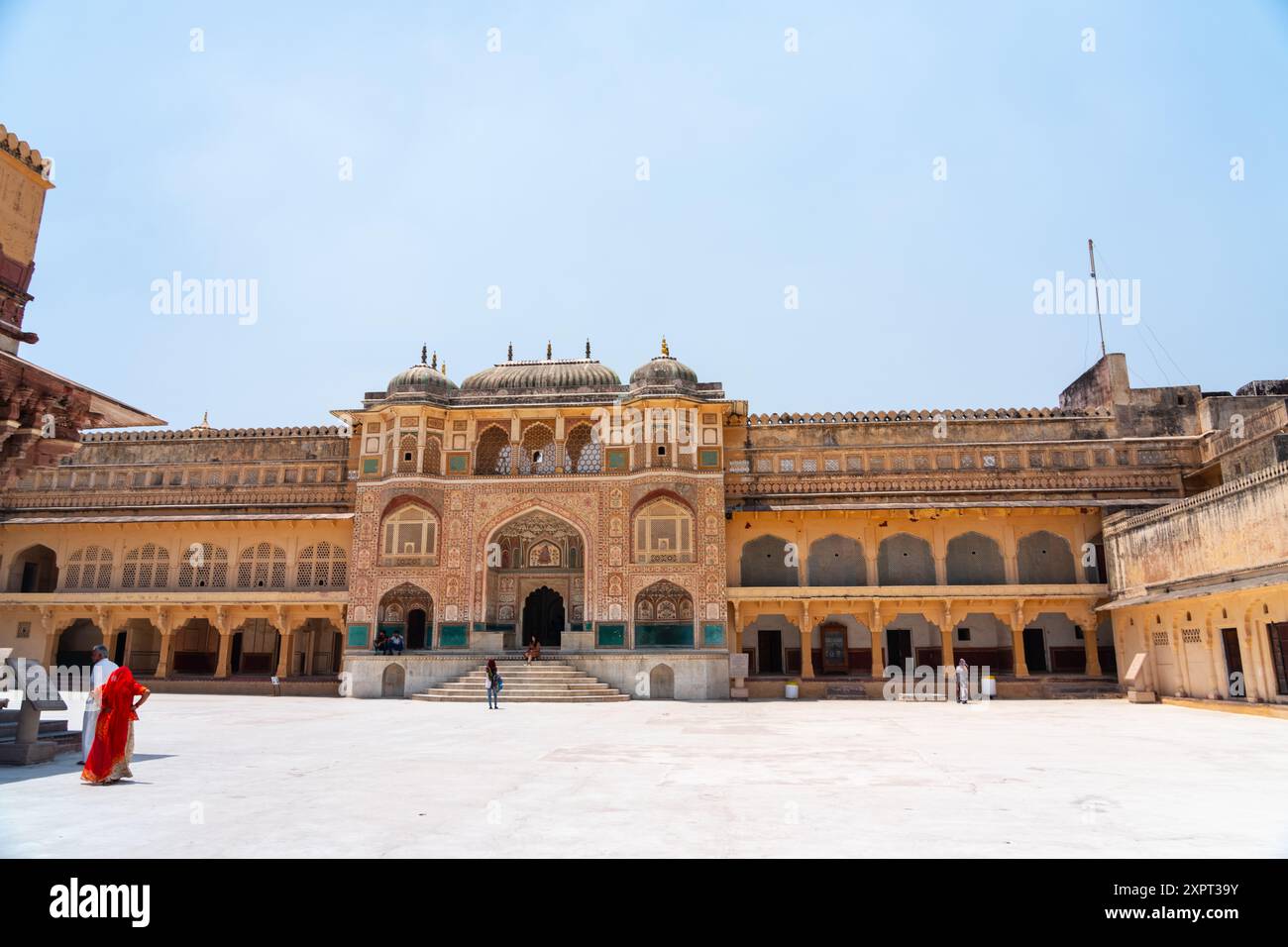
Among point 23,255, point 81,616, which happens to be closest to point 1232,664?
point 23,255

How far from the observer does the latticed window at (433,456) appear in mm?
26875

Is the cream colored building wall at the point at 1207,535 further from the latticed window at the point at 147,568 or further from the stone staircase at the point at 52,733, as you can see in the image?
the latticed window at the point at 147,568

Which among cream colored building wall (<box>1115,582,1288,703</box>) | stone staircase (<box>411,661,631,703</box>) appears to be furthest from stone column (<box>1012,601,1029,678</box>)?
stone staircase (<box>411,661,631,703</box>)

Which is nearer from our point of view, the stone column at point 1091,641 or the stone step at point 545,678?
the stone step at point 545,678

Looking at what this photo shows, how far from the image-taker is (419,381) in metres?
27.3

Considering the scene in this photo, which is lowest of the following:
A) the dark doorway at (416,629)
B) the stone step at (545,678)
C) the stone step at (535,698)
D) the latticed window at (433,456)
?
the stone step at (535,698)

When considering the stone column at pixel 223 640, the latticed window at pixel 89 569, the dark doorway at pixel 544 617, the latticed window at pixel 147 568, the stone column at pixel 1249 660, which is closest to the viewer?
the stone column at pixel 1249 660

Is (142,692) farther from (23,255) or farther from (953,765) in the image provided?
(953,765)

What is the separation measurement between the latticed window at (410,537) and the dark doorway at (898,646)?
584 inches

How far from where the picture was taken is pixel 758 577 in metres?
27.4

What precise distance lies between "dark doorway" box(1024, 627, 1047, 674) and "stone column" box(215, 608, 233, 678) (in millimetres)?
25690

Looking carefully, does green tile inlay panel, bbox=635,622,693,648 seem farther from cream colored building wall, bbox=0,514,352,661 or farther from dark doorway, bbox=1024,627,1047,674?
dark doorway, bbox=1024,627,1047,674

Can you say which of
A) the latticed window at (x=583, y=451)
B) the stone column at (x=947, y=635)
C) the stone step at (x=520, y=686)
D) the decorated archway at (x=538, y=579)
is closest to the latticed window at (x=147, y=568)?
the decorated archway at (x=538, y=579)

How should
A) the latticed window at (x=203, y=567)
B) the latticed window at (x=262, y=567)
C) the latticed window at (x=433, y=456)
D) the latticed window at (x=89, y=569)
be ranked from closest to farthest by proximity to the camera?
the latticed window at (x=433, y=456), the latticed window at (x=262, y=567), the latticed window at (x=203, y=567), the latticed window at (x=89, y=569)
